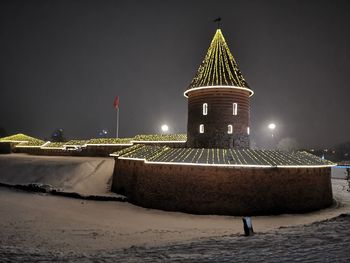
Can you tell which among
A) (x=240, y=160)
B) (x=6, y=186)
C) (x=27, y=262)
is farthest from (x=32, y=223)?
(x=6, y=186)

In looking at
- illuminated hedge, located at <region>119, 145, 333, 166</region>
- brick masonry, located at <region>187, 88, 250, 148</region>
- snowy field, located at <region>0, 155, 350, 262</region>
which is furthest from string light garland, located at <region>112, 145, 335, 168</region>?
brick masonry, located at <region>187, 88, 250, 148</region>

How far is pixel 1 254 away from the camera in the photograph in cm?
834

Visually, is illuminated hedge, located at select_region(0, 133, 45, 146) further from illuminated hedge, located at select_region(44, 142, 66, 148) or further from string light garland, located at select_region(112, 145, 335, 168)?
string light garland, located at select_region(112, 145, 335, 168)

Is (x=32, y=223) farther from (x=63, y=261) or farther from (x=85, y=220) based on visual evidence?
(x=63, y=261)

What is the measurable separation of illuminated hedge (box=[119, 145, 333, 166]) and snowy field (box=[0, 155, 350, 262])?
3120 mm

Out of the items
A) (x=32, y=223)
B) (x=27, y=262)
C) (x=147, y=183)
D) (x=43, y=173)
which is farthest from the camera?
(x=43, y=173)

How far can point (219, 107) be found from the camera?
26203 mm

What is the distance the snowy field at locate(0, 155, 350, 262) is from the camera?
7664mm

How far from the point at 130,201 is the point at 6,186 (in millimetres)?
12149

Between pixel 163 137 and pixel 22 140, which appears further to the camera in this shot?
pixel 22 140

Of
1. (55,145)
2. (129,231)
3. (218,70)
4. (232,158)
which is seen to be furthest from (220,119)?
(55,145)

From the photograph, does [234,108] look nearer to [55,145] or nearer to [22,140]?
[55,145]

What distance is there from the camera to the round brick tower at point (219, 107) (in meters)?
26.2

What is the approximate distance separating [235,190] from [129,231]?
7.06 meters
